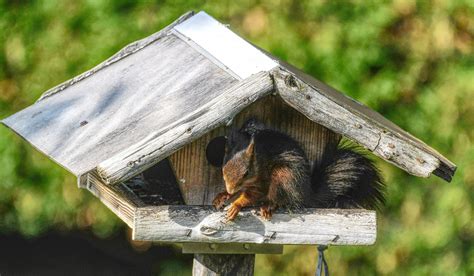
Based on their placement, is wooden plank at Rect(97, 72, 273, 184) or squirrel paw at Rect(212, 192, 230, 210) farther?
squirrel paw at Rect(212, 192, 230, 210)

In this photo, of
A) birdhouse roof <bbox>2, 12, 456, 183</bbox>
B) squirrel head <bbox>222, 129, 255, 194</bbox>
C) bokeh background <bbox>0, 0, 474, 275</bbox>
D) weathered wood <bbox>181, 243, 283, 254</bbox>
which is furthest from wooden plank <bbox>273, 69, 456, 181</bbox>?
bokeh background <bbox>0, 0, 474, 275</bbox>

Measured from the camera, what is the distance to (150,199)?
4293 millimetres

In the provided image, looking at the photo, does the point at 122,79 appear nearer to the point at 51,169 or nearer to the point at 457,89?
the point at 51,169

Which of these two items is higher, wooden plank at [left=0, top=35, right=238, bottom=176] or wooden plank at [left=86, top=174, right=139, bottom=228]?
wooden plank at [left=0, top=35, right=238, bottom=176]

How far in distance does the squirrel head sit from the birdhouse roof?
16cm

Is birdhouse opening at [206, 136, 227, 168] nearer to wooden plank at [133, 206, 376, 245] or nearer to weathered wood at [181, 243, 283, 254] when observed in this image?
wooden plank at [133, 206, 376, 245]

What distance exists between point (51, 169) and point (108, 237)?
29.7 inches

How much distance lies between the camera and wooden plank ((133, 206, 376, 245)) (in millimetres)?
4070

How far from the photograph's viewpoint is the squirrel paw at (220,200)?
412cm

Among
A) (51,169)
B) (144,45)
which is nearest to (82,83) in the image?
(144,45)

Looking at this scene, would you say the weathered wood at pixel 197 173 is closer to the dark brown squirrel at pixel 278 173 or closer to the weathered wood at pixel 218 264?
the dark brown squirrel at pixel 278 173

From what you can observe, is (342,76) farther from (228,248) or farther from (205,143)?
(205,143)

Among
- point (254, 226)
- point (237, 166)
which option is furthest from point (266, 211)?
point (237, 166)

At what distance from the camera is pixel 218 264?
4438mm
